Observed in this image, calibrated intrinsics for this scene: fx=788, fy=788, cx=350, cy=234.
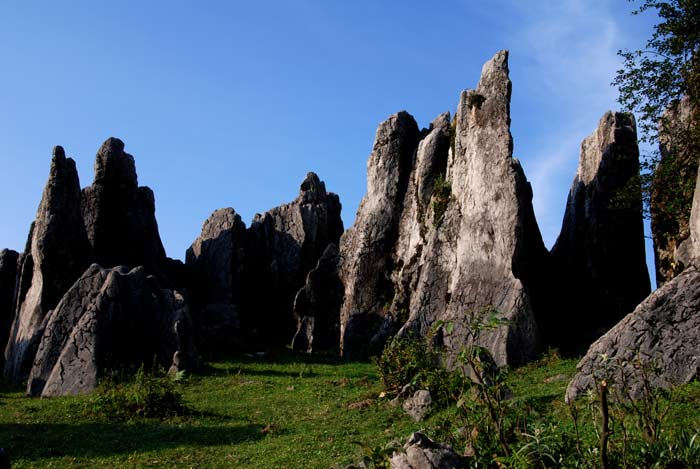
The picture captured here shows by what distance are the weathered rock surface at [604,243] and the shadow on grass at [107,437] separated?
1468cm

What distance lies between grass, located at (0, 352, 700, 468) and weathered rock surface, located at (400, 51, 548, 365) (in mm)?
2134

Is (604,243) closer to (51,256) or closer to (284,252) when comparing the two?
A: (284,252)

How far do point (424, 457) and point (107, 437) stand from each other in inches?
433

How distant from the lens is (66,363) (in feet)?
85.9

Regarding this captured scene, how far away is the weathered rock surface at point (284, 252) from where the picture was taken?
44938mm

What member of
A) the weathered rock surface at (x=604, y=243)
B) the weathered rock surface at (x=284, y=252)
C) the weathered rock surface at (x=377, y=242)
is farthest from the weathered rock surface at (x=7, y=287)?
the weathered rock surface at (x=604, y=243)

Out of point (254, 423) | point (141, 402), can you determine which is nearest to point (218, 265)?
point (141, 402)

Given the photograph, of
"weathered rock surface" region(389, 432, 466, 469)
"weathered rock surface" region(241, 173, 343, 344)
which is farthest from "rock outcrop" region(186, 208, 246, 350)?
"weathered rock surface" region(389, 432, 466, 469)

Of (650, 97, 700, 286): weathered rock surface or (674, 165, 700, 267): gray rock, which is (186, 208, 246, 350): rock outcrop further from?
(674, 165, 700, 267): gray rock

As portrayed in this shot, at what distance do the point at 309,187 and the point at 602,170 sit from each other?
21.7 metres

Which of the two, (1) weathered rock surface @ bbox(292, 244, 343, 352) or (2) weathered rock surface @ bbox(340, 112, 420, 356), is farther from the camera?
(1) weathered rock surface @ bbox(292, 244, 343, 352)

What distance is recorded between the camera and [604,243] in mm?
30797

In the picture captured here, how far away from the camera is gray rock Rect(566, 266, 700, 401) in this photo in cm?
1650

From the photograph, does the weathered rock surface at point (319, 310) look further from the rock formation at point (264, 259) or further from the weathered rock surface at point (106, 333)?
the weathered rock surface at point (106, 333)
